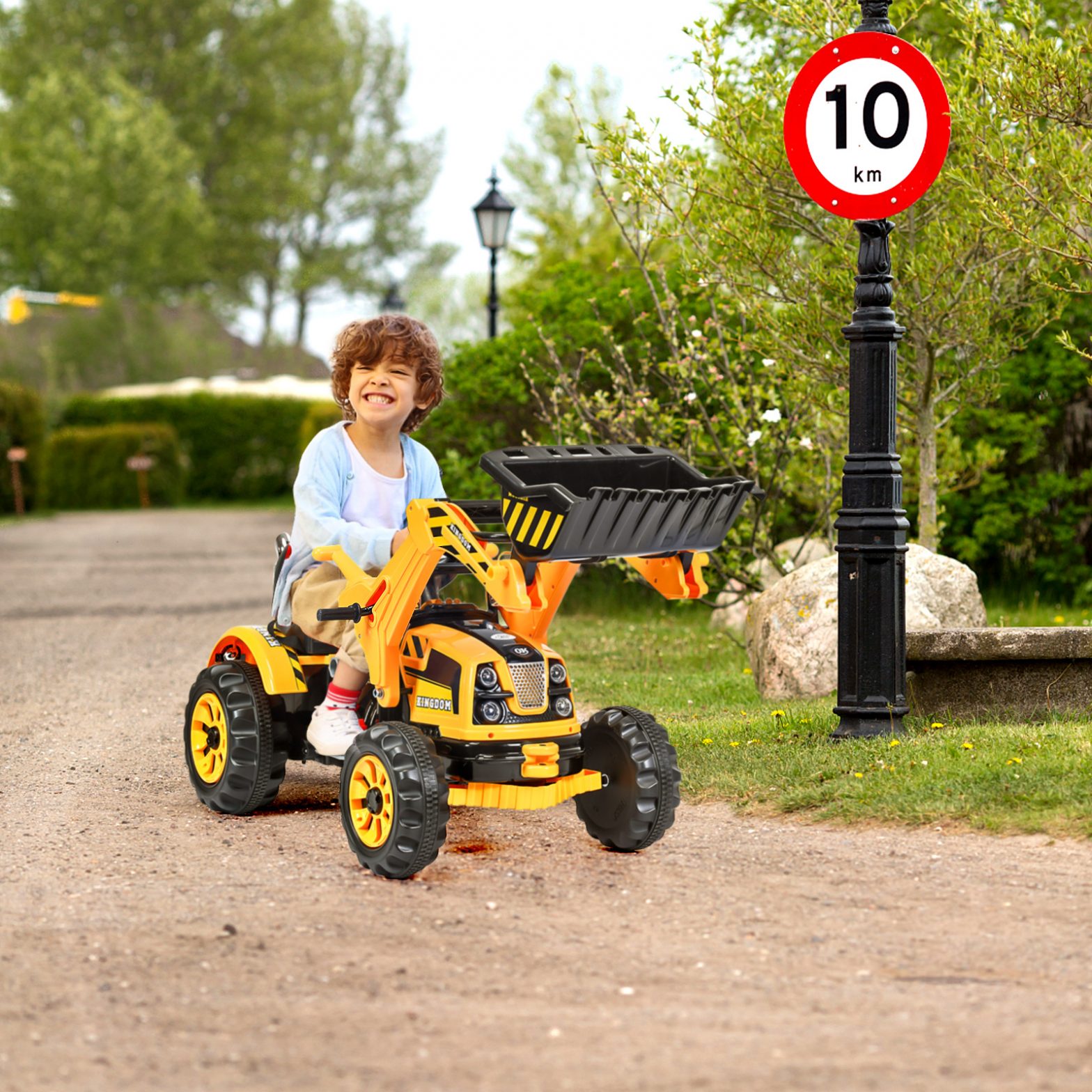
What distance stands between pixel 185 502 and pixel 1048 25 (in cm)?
2686

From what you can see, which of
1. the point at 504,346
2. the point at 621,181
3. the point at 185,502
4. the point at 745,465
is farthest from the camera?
the point at 185,502

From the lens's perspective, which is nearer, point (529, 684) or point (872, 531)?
point (529, 684)

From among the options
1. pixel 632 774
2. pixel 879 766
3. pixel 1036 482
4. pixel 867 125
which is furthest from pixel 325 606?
pixel 1036 482

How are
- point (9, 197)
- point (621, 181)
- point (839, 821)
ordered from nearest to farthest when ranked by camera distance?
point (839, 821) < point (621, 181) < point (9, 197)

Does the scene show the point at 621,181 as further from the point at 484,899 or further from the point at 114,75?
the point at 114,75

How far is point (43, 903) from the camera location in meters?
4.52

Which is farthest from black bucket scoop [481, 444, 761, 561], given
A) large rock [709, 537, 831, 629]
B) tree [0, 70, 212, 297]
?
tree [0, 70, 212, 297]

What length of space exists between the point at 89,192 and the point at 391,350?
4114 centimetres

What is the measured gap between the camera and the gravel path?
3307 millimetres

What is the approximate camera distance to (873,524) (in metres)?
6.32

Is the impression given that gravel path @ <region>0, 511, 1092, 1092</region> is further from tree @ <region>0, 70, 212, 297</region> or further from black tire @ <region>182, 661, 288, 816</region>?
tree @ <region>0, 70, 212, 297</region>

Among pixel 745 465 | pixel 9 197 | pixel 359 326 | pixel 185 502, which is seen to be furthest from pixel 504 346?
pixel 9 197

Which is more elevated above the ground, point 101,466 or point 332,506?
point 101,466

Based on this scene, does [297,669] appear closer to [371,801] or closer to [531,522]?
[371,801]
